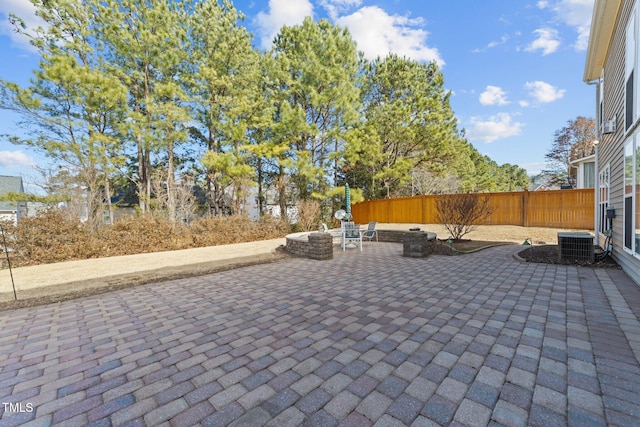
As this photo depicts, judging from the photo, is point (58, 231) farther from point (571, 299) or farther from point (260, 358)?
point (571, 299)

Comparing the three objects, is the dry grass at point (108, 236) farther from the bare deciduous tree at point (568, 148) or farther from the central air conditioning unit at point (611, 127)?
the bare deciduous tree at point (568, 148)

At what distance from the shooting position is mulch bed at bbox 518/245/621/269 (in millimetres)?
5355

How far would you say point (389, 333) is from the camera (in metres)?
2.61

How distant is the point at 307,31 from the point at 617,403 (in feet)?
58.0

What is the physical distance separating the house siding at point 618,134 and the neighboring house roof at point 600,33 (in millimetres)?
162

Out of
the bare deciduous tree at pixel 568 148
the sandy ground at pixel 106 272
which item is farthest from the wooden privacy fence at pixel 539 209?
the bare deciduous tree at pixel 568 148

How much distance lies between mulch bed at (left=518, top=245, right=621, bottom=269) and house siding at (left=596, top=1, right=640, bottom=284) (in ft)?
0.51

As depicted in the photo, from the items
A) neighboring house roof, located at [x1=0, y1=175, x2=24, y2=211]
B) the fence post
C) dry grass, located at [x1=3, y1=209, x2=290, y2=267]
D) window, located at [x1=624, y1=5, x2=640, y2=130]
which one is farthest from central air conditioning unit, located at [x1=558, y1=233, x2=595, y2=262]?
neighboring house roof, located at [x1=0, y1=175, x2=24, y2=211]

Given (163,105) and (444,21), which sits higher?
(444,21)

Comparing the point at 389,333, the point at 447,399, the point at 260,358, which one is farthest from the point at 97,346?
the point at 447,399

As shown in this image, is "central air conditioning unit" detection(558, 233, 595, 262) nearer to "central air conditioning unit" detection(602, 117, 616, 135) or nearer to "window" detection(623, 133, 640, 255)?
"window" detection(623, 133, 640, 255)

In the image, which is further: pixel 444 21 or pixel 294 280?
pixel 444 21

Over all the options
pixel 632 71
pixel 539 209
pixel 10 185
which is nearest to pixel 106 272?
pixel 632 71

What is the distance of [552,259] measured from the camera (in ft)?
19.4
